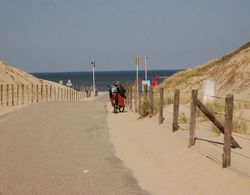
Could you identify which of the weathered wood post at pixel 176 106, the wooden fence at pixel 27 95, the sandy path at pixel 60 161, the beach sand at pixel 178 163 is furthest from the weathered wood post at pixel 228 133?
the wooden fence at pixel 27 95

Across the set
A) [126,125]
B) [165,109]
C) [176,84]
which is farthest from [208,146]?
[176,84]

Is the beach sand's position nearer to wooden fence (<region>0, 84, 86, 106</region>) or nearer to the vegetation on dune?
the vegetation on dune

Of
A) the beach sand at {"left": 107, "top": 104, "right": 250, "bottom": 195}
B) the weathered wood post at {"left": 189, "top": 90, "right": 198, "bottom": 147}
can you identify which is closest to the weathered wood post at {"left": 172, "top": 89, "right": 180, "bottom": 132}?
the beach sand at {"left": 107, "top": 104, "right": 250, "bottom": 195}

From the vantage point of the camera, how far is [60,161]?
13.1 m

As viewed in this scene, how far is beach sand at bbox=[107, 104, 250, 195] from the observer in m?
9.86

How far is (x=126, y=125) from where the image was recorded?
68.6 feet

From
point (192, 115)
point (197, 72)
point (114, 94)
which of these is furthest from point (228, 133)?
point (197, 72)

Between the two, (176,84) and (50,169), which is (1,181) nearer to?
(50,169)

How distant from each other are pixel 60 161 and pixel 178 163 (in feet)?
9.21

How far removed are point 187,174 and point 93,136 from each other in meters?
7.29

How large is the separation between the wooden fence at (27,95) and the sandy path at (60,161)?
70.0 ft

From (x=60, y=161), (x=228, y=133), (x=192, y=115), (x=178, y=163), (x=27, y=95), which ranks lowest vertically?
(x=60, y=161)

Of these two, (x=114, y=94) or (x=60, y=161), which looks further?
(x=114, y=94)

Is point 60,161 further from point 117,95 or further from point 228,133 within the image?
point 117,95
